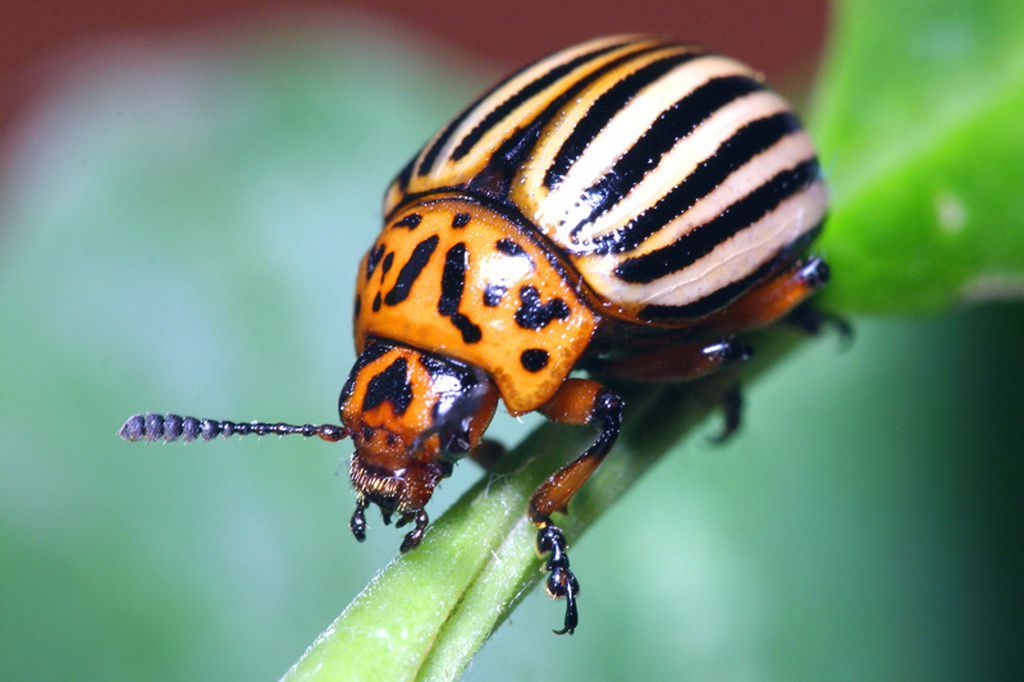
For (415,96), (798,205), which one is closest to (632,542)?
(798,205)

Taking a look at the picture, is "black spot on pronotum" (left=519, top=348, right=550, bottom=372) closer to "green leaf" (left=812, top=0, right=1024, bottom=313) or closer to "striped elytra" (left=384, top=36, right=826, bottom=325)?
"striped elytra" (left=384, top=36, right=826, bottom=325)

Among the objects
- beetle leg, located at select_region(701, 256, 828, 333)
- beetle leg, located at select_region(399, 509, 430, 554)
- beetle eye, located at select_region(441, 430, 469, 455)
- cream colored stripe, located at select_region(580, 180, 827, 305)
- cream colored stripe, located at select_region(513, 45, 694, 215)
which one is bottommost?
beetle leg, located at select_region(701, 256, 828, 333)

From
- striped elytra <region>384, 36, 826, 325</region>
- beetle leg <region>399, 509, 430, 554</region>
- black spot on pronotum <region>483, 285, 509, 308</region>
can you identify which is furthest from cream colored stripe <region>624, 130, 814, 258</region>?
beetle leg <region>399, 509, 430, 554</region>

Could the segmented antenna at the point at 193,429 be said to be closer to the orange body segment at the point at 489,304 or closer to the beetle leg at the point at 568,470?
the orange body segment at the point at 489,304

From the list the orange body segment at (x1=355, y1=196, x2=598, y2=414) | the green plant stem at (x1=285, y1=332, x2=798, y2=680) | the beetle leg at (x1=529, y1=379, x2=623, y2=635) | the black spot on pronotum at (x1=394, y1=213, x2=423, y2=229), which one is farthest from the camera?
the black spot on pronotum at (x1=394, y1=213, x2=423, y2=229)

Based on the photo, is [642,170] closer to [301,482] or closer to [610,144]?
[610,144]

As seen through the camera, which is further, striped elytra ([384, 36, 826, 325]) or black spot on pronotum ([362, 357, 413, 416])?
striped elytra ([384, 36, 826, 325])

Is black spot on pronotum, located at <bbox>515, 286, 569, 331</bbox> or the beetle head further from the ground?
black spot on pronotum, located at <bbox>515, 286, 569, 331</bbox>

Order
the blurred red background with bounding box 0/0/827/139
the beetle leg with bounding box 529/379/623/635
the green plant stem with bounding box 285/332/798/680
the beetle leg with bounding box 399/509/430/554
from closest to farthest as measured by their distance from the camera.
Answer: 1. the green plant stem with bounding box 285/332/798/680
2. the beetle leg with bounding box 399/509/430/554
3. the beetle leg with bounding box 529/379/623/635
4. the blurred red background with bounding box 0/0/827/139
